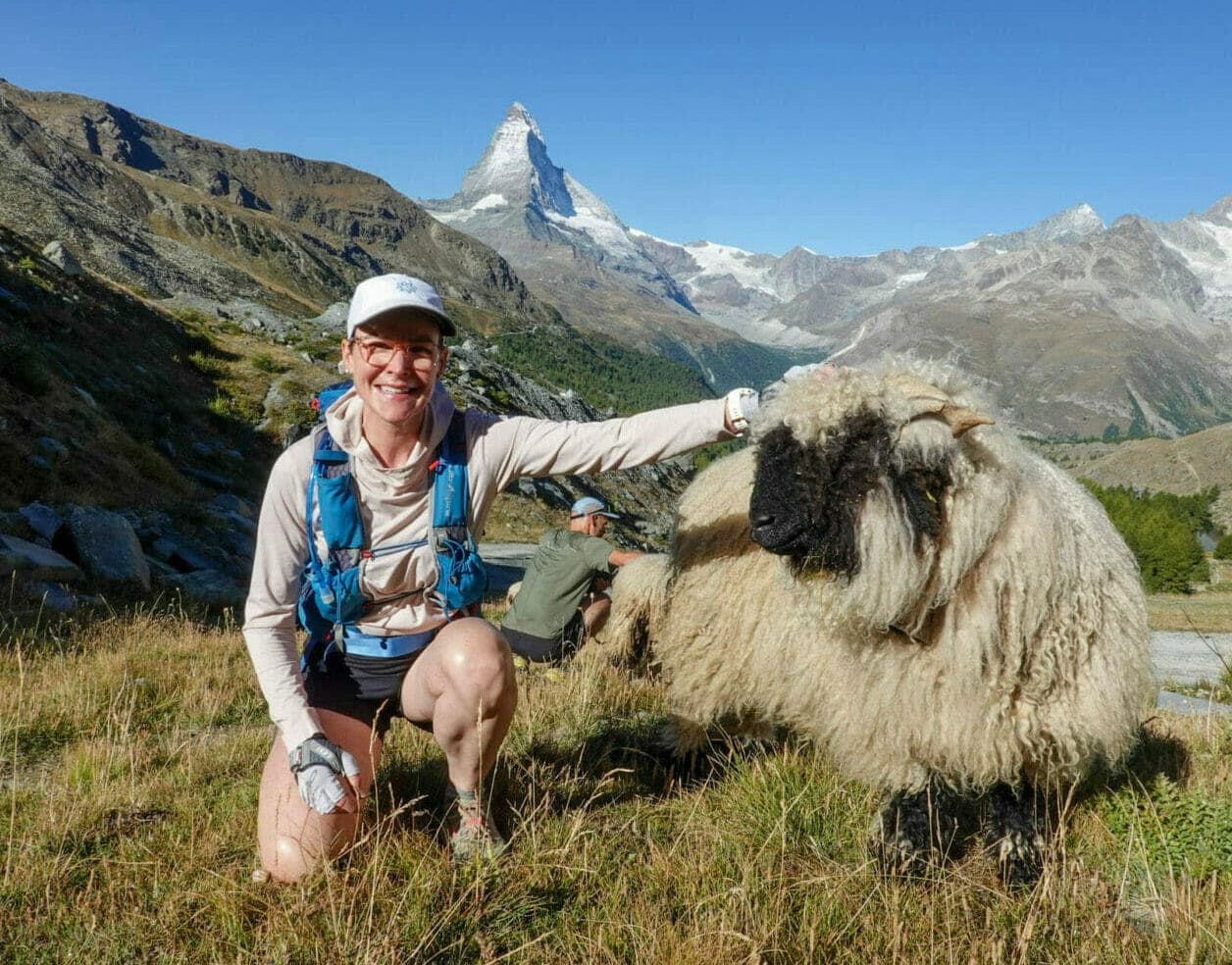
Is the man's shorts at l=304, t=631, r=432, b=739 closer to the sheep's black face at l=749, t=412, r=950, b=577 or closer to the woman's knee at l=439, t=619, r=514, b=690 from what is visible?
the woman's knee at l=439, t=619, r=514, b=690

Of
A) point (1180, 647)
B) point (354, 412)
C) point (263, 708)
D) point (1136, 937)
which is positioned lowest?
point (1180, 647)

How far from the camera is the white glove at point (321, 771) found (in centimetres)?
307

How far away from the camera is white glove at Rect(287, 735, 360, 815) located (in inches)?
121

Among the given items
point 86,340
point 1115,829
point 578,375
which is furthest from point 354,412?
point 578,375

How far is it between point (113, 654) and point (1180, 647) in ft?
80.2

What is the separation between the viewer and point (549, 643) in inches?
288

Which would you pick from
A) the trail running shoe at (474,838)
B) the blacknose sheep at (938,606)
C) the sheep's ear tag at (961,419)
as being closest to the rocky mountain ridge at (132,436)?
the trail running shoe at (474,838)

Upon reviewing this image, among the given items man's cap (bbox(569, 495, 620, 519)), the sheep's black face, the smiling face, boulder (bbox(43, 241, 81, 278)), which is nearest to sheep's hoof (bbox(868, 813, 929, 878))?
the sheep's black face

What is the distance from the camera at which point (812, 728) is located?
161 inches

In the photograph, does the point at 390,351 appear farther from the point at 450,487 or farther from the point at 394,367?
the point at 450,487

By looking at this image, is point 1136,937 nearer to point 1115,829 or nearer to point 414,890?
point 1115,829

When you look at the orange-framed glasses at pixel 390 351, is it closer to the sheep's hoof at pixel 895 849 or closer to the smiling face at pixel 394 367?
the smiling face at pixel 394 367

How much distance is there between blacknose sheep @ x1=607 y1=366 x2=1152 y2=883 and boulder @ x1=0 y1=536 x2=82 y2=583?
28.3 ft

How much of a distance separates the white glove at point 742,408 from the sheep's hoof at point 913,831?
1898mm
